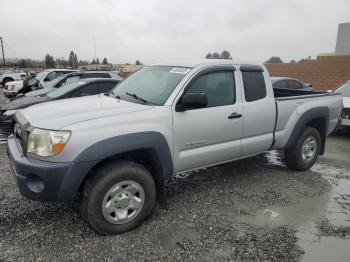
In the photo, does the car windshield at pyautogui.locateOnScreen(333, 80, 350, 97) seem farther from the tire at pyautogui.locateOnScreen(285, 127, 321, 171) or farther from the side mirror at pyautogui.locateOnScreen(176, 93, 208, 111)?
the side mirror at pyautogui.locateOnScreen(176, 93, 208, 111)

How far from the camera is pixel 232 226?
12.2 ft

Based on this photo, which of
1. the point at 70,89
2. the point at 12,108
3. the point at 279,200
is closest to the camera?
the point at 279,200

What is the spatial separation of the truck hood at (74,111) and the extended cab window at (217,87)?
782 mm

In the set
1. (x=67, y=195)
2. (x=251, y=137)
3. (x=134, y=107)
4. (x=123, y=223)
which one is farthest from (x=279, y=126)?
(x=67, y=195)

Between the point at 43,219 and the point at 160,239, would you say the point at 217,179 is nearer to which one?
the point at 160,239

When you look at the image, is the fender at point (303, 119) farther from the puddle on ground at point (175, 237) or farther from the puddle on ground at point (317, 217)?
the puddle on ground at point (175, 237)

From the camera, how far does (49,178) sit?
300 centimetres

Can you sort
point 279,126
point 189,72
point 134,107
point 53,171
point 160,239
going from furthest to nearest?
point 279,126, point 189,72, point 134,107, point 160,239, point 53,171

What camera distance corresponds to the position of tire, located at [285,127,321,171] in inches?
212

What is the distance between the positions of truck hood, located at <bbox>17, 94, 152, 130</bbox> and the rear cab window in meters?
1.59

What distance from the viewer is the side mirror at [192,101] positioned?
3.63 meters

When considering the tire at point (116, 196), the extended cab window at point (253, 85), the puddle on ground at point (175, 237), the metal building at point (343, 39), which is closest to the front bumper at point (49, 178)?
the tire at point (116, 196)

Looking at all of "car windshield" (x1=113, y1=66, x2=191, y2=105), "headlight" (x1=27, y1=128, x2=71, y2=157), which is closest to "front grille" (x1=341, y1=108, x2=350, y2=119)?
"car windshield" (x1=113, y1=66, x2=191, y2=105)

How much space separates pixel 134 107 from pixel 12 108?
409 centimetres
